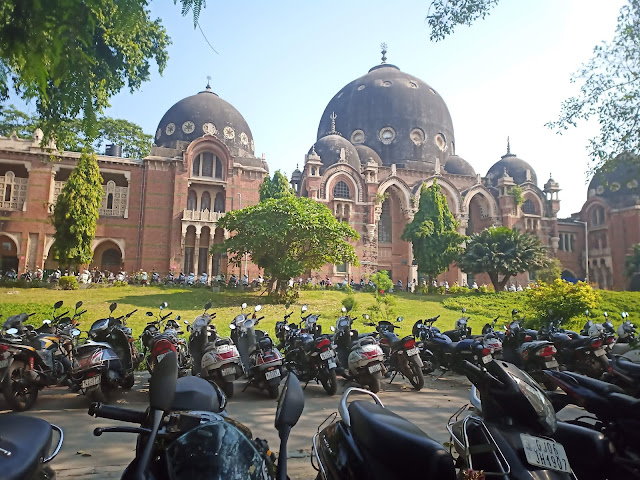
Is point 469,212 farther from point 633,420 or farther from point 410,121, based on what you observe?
point 633,420

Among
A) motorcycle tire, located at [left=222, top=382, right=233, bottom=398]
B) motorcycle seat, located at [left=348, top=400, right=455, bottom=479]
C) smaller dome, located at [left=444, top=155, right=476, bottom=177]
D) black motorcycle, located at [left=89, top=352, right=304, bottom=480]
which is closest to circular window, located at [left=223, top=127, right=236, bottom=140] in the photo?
smaller dome, located at [left=444, top=155, right=476, bottom=177]

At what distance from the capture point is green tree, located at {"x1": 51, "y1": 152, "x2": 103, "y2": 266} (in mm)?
21656

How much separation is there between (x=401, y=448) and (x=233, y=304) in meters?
16.0

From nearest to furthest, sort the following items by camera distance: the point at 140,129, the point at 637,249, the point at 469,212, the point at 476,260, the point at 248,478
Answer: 1. the point at 248,478
2. the point at 476,260
3. the point at 637,249
4. the point at 140,129
5. the point at 469,212

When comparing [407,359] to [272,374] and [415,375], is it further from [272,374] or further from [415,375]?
[272,374]

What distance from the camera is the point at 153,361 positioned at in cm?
615

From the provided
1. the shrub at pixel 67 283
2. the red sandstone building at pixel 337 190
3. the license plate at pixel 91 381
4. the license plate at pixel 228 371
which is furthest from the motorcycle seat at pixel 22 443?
the red sandstone building at pixel 337 190

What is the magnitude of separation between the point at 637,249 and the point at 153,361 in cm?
3226

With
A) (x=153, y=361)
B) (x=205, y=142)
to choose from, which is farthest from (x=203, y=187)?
(x=153, y=361)

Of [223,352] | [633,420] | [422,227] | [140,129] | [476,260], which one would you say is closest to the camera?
[633,420]

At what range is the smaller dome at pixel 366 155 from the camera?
110 feet

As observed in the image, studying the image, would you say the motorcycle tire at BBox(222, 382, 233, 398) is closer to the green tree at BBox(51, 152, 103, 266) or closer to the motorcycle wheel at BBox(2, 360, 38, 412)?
the motorcycle wheel at BBox(2, 360, 38, 412)

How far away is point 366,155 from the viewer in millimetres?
33938

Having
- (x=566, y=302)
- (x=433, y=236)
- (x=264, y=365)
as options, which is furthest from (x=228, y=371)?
(x=433, y=236)
